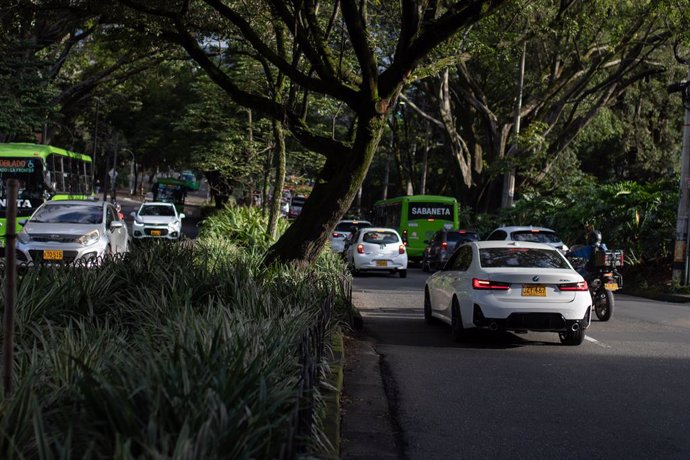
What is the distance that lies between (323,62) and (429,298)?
4297 millimetres

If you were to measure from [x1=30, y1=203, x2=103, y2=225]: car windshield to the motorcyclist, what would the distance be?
11.0m

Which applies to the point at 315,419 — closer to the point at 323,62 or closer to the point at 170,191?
the point at 323,62

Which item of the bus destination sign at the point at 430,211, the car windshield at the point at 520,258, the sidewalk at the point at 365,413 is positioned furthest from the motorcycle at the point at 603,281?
the bus destination sign at the point at 430,211

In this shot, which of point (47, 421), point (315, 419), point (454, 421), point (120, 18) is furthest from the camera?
point (120, 18)

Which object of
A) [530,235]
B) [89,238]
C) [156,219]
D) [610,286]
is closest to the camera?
[610,286]

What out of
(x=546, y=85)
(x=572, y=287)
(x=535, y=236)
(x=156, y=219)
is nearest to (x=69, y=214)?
(x=535, y=236)

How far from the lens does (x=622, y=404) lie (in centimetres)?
787

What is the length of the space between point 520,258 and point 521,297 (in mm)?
979

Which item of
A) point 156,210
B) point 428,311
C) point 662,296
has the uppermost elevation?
point 156,210

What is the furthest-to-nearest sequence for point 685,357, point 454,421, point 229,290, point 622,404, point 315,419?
point 685,357
point 229,290
point 622,404
point 454,421
point 315,419

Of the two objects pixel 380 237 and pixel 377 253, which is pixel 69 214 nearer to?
pixel 377 253

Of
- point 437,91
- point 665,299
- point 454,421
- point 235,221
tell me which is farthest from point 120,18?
point 437,91

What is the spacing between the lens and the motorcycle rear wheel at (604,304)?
48.0 ft

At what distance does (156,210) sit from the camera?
127 feet
